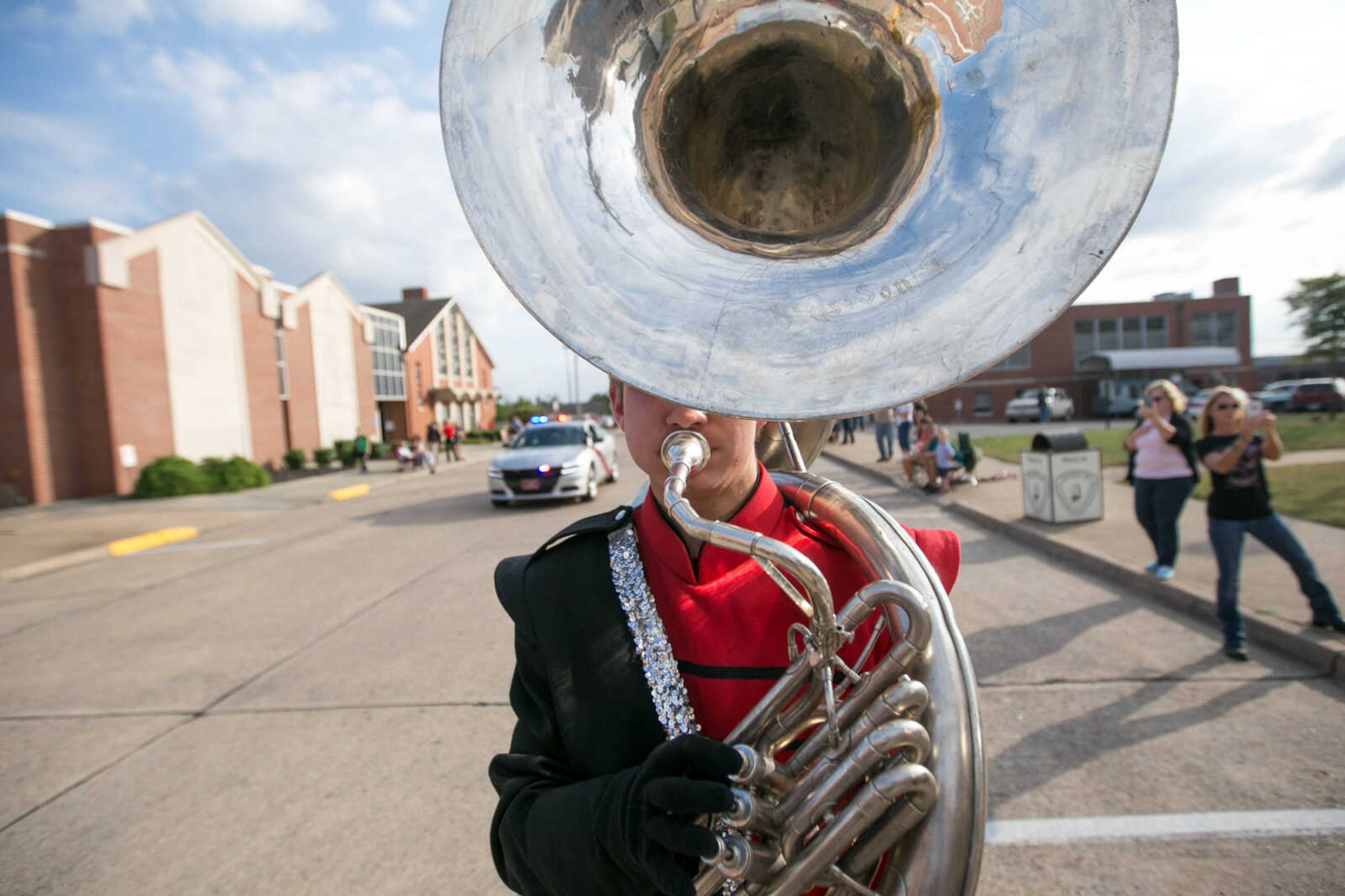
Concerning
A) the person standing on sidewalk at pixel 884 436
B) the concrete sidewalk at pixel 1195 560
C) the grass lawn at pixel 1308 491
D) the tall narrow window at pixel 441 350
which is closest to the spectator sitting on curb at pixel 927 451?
the concrete sidewalk at pixel 1195 560

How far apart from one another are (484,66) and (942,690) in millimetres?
1168

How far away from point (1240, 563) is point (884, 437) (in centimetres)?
1136

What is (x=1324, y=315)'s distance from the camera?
3597 cm

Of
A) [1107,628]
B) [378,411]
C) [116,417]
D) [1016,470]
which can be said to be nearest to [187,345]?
[116,417]

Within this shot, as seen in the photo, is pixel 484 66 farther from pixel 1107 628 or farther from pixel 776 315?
pixel 1107 628

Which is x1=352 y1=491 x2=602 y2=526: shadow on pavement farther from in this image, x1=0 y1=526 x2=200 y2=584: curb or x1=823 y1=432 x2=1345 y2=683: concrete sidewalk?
x1=823 y1=432 x2=1345 y2=683: concrete sidewalk

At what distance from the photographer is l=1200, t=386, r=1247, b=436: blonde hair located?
424cm

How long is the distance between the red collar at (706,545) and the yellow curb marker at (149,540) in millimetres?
11050

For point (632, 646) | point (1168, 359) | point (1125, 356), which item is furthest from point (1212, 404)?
point (1168, 359)

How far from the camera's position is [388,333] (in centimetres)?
3538

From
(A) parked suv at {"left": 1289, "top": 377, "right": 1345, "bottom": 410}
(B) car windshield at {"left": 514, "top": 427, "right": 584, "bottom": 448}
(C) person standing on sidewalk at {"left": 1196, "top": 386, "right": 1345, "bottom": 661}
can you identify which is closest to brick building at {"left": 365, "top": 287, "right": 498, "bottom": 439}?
(B) car windshield at {"left": 514, "top": 427, "right": 584, "bottom": 448}

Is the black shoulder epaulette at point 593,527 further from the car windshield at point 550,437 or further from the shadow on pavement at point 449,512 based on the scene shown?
the car windshield at point 550,437

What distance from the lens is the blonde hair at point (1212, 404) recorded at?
4.24m

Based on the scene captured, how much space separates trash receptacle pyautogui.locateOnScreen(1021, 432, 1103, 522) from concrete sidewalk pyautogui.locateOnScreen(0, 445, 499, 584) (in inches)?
449
